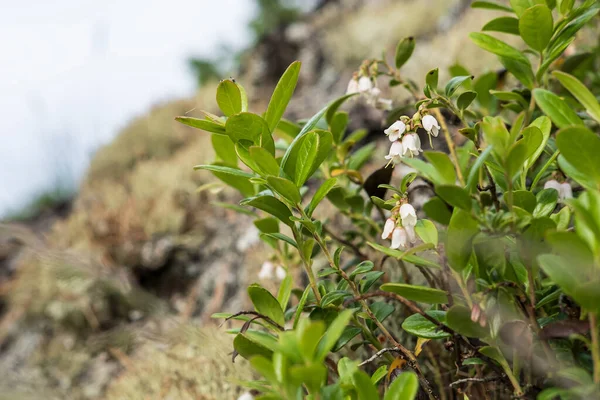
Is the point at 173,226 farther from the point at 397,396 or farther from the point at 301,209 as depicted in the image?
the point at 397,396

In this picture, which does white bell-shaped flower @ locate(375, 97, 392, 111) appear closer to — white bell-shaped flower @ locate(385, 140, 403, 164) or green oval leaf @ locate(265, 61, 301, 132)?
white bell-shaped flower @ locate(385, 140, 403, 164)

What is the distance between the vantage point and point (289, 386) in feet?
1.83

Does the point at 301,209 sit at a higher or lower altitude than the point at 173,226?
higher

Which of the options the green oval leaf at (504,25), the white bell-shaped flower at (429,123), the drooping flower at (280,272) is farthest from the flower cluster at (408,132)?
the drooping flower at (280,272)

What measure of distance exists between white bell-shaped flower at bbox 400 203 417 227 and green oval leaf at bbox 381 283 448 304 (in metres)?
0.12

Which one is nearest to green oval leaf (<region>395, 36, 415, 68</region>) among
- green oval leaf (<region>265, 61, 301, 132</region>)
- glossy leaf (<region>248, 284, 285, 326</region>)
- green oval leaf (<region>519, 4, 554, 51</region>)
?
green oval leaf (<region>519, 4, 554, 51</region>)

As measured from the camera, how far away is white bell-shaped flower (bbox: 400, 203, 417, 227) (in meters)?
0.75

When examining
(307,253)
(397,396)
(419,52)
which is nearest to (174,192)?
(419,52)

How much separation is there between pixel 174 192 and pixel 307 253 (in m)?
2.75

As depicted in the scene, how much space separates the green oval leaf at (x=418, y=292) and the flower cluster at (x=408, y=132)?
24 cm

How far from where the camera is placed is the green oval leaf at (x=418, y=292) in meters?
0.67

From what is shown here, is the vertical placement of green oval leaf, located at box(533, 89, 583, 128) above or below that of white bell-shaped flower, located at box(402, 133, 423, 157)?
above

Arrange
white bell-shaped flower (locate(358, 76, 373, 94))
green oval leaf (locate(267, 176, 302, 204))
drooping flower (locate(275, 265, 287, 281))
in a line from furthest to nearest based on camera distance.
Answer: drooping flower (locate(275, 265, 287, 281)) → white bell-shaped flower (locate(358, 76, 373, 94)) → green oval leaf (locate(267, 176, 302, 204))

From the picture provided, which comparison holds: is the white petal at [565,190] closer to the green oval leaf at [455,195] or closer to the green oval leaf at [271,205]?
the green oval leaf at [455,195]
